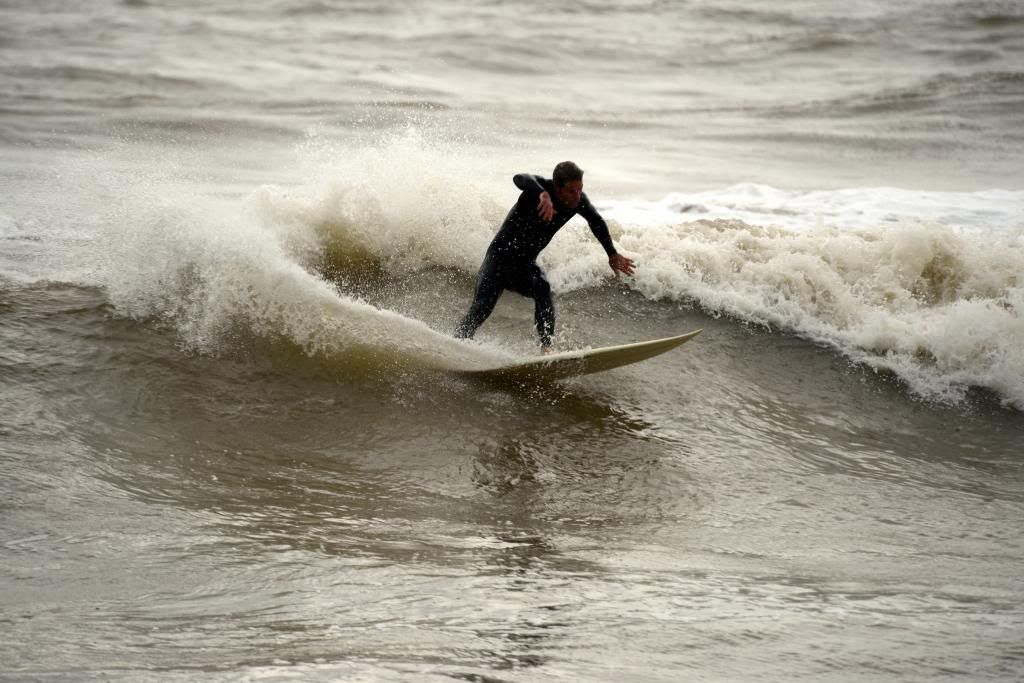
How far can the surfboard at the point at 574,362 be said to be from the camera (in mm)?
6566

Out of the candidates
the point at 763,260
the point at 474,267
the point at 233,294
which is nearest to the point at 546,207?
the point at 233,294

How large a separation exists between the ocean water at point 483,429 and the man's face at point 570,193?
112cm

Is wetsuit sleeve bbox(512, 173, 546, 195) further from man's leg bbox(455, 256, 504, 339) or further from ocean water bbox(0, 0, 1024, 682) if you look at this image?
ocean water bbox(0, 0, 1024, 682)

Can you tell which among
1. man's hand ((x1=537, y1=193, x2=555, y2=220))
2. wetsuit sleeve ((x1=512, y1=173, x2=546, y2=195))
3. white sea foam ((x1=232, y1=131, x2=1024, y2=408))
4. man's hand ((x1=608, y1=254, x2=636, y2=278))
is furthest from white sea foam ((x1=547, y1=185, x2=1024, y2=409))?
man's hand ((x1=537, y1=193, x2=555, y2=220))

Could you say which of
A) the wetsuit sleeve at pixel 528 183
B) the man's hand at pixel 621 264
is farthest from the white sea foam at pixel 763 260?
the wetsuit sleeve at pixel 528 183

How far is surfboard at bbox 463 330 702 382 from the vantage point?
6.57 m

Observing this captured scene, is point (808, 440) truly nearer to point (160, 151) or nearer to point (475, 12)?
point (160, 151)

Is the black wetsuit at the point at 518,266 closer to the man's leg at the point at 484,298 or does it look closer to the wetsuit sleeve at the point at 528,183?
the man's leg at the point at 484,298

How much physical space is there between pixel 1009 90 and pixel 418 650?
68.4ft

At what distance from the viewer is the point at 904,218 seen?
1162 cm

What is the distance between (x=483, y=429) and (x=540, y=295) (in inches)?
46.2

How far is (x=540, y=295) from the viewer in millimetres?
7047

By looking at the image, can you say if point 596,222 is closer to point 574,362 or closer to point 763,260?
point 574,362

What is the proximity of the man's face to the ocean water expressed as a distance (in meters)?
1.12
